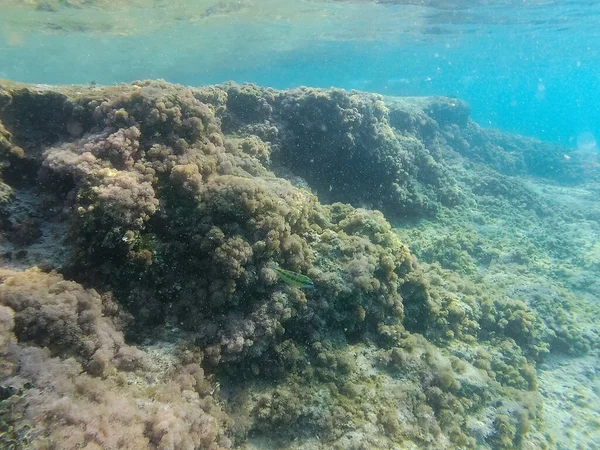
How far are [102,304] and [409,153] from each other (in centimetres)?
1344

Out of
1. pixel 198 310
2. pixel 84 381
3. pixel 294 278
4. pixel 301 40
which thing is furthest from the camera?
pixel 301 40

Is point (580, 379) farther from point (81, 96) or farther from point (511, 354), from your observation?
point (81, 96)

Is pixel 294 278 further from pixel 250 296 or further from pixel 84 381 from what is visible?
pixel 84 381

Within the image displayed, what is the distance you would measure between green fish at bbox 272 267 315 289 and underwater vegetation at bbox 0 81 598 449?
24 millimetres

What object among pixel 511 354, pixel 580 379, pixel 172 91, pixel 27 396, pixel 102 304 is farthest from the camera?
pixel 580 379

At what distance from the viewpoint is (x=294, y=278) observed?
201 inches

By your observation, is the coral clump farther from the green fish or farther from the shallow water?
the green fish

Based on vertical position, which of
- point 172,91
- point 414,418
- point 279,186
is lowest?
point 414,418

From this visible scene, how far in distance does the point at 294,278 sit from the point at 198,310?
1.41 m

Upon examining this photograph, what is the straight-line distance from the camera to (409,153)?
14922 millimetres

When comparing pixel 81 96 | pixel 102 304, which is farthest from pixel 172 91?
pixel 102 304

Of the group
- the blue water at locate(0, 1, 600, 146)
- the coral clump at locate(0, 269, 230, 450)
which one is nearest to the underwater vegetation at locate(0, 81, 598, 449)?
the coral clump at locate(0, 269, 230, 450)

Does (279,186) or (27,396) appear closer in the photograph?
(27,396)

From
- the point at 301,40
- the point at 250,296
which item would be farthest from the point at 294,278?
the point at 301,40
